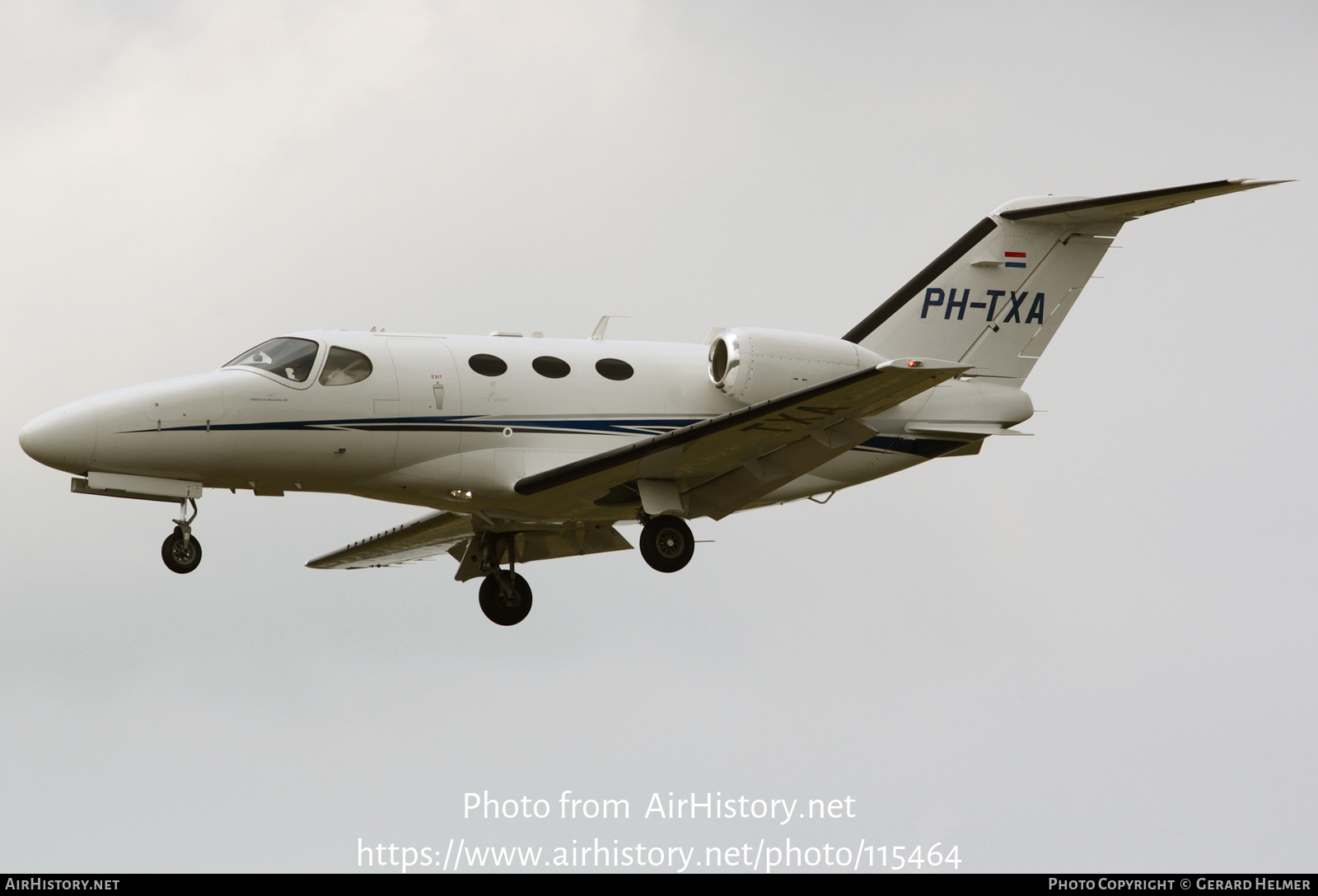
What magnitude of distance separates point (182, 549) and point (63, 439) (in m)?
1.91

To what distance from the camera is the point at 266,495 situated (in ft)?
67.4

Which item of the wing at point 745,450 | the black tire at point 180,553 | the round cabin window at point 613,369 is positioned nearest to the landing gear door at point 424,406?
the wing at point 745,450

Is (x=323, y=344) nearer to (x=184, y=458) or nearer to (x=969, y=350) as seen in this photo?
(x=184, y=458)

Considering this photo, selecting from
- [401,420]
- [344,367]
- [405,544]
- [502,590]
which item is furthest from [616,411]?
[405,544]

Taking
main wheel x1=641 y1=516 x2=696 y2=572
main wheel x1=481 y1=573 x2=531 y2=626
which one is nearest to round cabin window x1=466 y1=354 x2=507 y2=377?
main wheel x1=641 y1=516 x2=696 y2=572

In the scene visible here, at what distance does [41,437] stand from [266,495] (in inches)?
112

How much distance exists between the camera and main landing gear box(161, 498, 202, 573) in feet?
63.5

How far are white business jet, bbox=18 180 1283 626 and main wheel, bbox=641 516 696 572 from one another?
0.10 feet

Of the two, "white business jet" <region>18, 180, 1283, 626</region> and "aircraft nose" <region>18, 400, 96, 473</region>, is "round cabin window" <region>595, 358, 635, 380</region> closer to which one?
"white business jet" <region>18, 180, 1283, 626</region>

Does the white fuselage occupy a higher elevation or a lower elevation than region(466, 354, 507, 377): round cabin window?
lower

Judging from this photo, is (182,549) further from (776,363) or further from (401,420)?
(776,363)

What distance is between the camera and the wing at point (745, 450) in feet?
60.4

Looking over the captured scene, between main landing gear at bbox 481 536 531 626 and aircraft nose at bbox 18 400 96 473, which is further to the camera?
main landing gear at bbox 481 536 531 626

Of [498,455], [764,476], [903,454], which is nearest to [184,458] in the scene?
[498,455]
